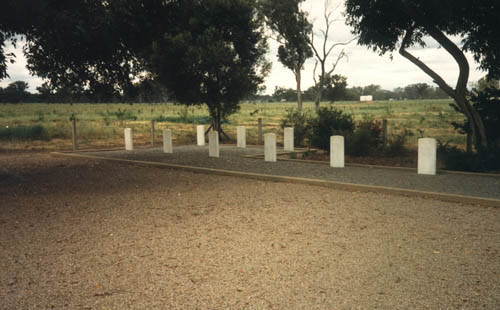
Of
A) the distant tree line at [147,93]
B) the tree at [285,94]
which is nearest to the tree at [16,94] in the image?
the distant tree line at [147,93]

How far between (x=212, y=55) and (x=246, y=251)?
16.1 meters

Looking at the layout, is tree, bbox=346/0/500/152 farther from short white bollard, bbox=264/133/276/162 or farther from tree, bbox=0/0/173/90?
tree, bbox=0/0/173/90

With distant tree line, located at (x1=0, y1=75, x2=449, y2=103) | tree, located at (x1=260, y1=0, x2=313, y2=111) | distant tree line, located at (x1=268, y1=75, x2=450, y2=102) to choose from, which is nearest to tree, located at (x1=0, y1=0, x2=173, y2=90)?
distant tree line, located at (x1=0, y1=75, x2=449, y2=103)

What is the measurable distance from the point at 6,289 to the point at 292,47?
37779 mm

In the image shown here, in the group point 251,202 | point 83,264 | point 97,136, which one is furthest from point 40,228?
point 97,136

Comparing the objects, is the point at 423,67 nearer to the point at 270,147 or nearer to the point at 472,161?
the point at 472,161

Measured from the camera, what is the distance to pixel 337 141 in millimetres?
11930

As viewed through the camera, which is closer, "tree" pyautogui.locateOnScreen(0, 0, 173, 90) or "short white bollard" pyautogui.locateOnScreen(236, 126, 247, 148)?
"tree" pyautogui.locateOnScreen(0, 0, 173, 90)

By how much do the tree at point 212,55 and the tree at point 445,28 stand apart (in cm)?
883

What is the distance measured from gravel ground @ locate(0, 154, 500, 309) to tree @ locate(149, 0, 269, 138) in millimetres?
12715

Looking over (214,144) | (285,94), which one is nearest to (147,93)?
(214,144)

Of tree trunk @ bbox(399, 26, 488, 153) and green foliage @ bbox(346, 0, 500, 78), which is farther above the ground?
green foliage @ bbox(346, 0, 500, 78)

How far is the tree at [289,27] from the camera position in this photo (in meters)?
37.6

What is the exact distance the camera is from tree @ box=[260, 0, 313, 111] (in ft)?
123
